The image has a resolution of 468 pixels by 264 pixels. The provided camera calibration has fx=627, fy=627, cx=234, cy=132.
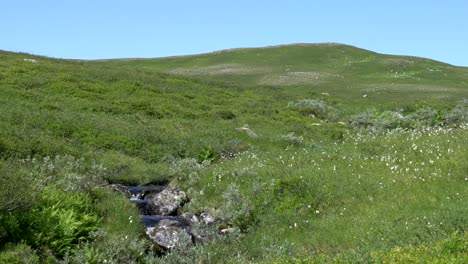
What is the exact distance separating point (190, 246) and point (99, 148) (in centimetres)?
1298

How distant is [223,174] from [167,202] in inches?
93.8

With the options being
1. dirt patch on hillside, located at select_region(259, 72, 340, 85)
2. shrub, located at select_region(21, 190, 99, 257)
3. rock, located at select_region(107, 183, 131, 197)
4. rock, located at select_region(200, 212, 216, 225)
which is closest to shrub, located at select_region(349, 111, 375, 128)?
rock, located at select_region(107, 183, 131, 197)

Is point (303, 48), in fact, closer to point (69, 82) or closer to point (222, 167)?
point (69, 82)

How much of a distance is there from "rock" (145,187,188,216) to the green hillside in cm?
44

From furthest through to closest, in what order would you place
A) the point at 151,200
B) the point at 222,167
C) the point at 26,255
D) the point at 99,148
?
1. the point at 99,148
2. the point at 222,167
3. the point at 151,200
4. the point at 26,255

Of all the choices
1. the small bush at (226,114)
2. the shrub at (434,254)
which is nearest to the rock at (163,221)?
the shrub at (434,254)

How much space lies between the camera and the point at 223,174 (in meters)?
20.1

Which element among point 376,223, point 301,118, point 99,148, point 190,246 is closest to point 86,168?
point 99,148

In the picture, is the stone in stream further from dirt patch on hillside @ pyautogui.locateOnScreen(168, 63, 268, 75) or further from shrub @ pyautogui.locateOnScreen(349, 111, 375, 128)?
dirt patch on hillside @ pyautogui.locateOnScreen(168, 63, 268, 75)

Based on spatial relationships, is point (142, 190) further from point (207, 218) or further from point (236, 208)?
point (236, 208)

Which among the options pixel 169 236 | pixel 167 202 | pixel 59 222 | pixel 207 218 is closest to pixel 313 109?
pixel 167 202

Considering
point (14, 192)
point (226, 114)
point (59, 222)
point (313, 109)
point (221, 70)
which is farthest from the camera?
point (221, 70)

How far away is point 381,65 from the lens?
93562mm

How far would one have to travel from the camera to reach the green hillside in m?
13.0
